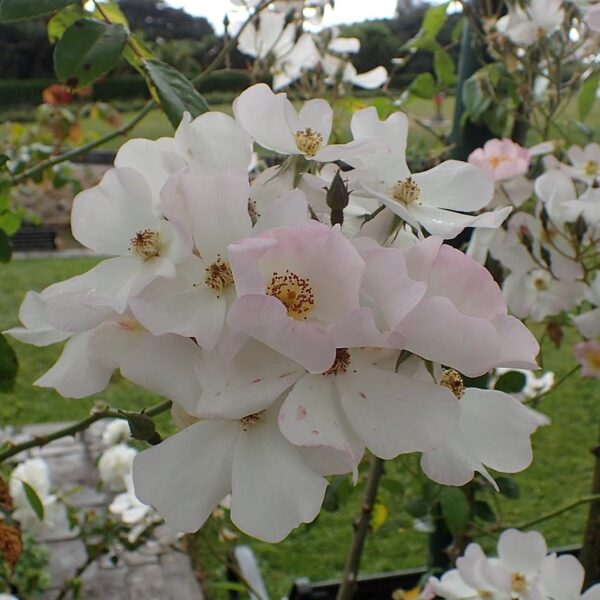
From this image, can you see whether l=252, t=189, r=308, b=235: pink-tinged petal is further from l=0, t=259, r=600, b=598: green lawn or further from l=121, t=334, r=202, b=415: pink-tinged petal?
l=0, t=259, r=600, b=598: green lawn

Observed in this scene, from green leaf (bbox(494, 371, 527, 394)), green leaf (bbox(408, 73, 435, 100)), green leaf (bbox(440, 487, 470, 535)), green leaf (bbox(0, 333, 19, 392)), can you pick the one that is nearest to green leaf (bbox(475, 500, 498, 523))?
green leaf (bbox(440, 487, 470, 535))

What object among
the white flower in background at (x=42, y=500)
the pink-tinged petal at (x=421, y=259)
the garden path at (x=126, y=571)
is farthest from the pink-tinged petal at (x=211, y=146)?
the garden path at (x=126, y=571)

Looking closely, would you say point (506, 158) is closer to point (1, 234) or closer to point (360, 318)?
point (1, 234)

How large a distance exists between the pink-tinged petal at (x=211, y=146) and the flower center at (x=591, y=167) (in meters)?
0.63

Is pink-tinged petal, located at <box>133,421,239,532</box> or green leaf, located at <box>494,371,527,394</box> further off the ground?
pink-tinged petal, located at <box>133,421,239,532</box>

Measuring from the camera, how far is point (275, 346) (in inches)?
13.3

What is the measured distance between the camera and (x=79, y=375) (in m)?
0.41

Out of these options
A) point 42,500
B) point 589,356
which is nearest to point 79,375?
point 589,356

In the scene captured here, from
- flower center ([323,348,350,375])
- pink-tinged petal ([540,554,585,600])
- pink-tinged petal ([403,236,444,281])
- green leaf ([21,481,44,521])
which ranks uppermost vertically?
pink-tinged petal ([403,236,444,281])

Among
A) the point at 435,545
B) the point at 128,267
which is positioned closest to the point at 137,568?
the point at 435,545

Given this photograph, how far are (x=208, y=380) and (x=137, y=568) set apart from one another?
2.23 meters

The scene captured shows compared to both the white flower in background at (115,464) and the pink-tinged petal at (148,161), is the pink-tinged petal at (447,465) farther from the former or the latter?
the white flower in background at (115,464)

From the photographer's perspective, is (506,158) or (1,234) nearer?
(1,234)

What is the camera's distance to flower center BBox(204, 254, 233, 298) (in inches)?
14.8
